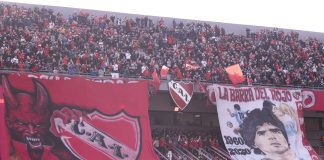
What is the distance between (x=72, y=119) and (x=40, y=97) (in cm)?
143

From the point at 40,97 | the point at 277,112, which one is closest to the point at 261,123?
the point at 277,112

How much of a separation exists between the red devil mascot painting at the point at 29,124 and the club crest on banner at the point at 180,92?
5.42 m

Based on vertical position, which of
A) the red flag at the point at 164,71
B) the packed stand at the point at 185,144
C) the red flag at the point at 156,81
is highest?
the red flag at the point at 164,71

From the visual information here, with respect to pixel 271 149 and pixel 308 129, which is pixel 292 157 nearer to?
pixel 271 149

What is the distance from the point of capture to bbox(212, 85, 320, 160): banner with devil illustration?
23188 millimetres

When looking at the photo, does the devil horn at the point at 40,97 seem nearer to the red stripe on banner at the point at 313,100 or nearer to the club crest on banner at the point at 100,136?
the club crest on banner at the point at 100,136

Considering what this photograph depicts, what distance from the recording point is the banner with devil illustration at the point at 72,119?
62.3ft

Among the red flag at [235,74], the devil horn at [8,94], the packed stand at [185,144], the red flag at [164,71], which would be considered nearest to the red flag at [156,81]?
the red flag at [164,71]

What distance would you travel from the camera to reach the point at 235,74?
24859 millimetres

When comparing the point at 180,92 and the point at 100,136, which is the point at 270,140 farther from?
the point at 100,136

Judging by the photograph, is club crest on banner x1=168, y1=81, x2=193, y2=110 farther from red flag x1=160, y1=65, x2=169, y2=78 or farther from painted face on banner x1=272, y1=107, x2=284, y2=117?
painted face on banner x1=272, y1=107, x2=284, y2=117

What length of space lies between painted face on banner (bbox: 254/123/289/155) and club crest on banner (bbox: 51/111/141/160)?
5664 mm

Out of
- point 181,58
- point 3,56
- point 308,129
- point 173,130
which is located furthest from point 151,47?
point 308,129

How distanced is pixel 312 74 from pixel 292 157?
6804mm
